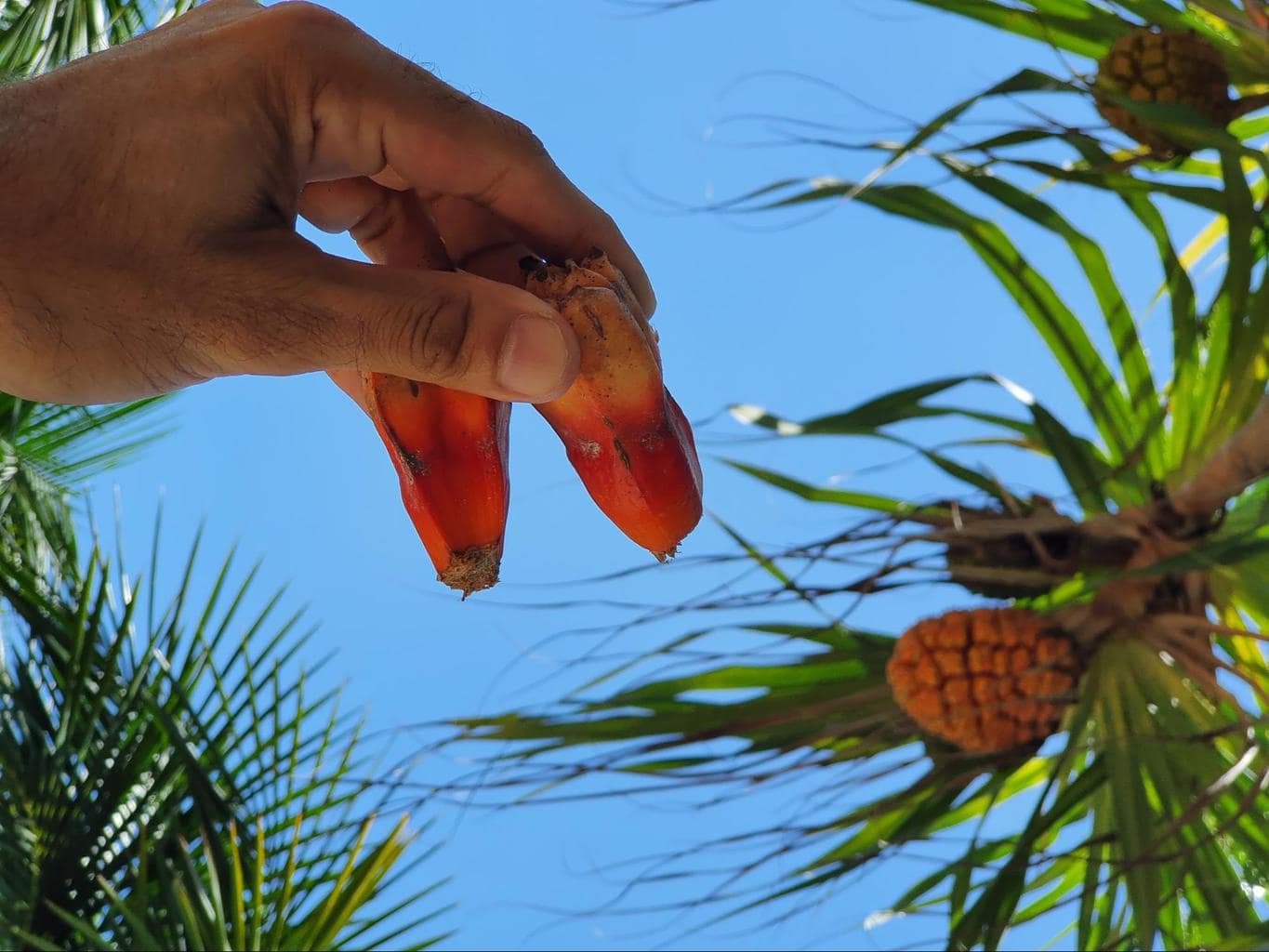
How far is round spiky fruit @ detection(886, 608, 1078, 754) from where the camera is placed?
46.3 inches

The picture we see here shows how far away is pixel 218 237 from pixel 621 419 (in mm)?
244

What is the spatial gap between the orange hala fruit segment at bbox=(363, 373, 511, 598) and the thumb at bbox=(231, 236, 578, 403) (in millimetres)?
53

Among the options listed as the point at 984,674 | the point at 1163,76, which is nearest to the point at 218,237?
the point at 984,674

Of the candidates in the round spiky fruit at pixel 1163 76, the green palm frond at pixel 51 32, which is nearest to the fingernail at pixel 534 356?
the round spiky fruit at pixel 1163 76

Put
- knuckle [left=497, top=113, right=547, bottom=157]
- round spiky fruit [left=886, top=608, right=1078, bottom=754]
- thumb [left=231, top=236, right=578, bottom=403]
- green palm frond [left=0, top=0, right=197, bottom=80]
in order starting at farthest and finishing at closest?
green palm frond [left=0, top=0, right=197, bottom=80] → round spiky fruit [left=886, top=608, right=1078, bottom=754] → knuckle [left=497, top=113, right=547, bottom=157] → thumb [left=231, top=236, right=578, bottom=403]

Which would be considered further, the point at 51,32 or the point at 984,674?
the point at 51,32

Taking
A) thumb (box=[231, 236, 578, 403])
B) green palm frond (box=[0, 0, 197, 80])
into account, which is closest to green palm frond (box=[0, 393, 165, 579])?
green palm frond (box=[0, 0, 197, 80])

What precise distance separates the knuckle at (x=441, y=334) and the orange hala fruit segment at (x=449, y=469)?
0.20 ft

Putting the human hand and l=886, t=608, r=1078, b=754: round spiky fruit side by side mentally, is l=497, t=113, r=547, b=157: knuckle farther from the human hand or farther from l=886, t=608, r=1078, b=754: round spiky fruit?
l=886, t=608, r=1078, b=754: round spiky fruit

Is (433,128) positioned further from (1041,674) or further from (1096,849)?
(1096,849)

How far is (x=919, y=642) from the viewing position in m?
1.19

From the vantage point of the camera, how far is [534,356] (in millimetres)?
705

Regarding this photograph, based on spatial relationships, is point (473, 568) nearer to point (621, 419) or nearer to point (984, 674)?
point (621, 419)

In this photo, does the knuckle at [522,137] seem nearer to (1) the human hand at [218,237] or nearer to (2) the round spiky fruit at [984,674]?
(1) the human hand at [218,237]
